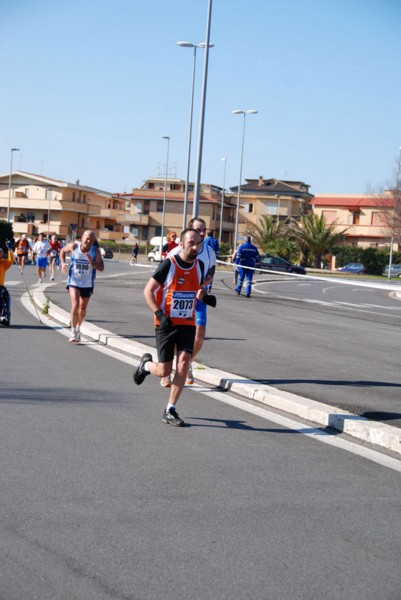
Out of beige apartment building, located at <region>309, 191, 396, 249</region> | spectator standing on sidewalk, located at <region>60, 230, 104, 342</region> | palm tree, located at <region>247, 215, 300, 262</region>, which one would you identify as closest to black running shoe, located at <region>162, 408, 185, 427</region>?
spectator standing on sidewalk, located at <region>60, 230, 104, 342</region>

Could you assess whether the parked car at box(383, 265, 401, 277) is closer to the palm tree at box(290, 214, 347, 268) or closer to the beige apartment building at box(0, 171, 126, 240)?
the palm tree at box(290, 214, 347, 268)

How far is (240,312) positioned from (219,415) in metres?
13.2

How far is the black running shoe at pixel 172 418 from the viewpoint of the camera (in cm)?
753

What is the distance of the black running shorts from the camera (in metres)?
7.74

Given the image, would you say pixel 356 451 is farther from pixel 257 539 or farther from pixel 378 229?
pixel 378 229

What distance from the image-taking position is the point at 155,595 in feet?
12.7

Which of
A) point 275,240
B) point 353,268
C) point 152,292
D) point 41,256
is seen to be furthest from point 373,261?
point 152,292

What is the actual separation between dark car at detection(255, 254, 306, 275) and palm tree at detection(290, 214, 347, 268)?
31.1 ft

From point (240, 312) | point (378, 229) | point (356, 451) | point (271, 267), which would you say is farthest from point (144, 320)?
point (378, 229)

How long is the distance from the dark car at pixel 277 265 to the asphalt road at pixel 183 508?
5636 centimetres

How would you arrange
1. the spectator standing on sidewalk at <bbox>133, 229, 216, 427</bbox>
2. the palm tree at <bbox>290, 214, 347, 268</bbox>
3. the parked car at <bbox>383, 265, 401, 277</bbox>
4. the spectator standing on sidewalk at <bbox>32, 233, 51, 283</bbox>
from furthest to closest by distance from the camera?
1. the parked car at <bbox>383, 265, 401, 277</bbox>
2. the palm tree at <bbox>290, 214, 347, 268</bbox>
3. the spectator standing on sidewalk at <bbox>32, 233, 51, 283</bbox>
4. the spectator standing on sidewalk at <bbox>133, 229, 216, 427</bbox>

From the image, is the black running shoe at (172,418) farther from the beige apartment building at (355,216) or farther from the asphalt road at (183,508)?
the beige apartment building at (355,216)

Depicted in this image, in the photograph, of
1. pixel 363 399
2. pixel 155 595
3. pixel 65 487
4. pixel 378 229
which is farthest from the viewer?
pixel 378 229

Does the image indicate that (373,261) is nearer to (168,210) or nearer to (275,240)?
(275,240)
